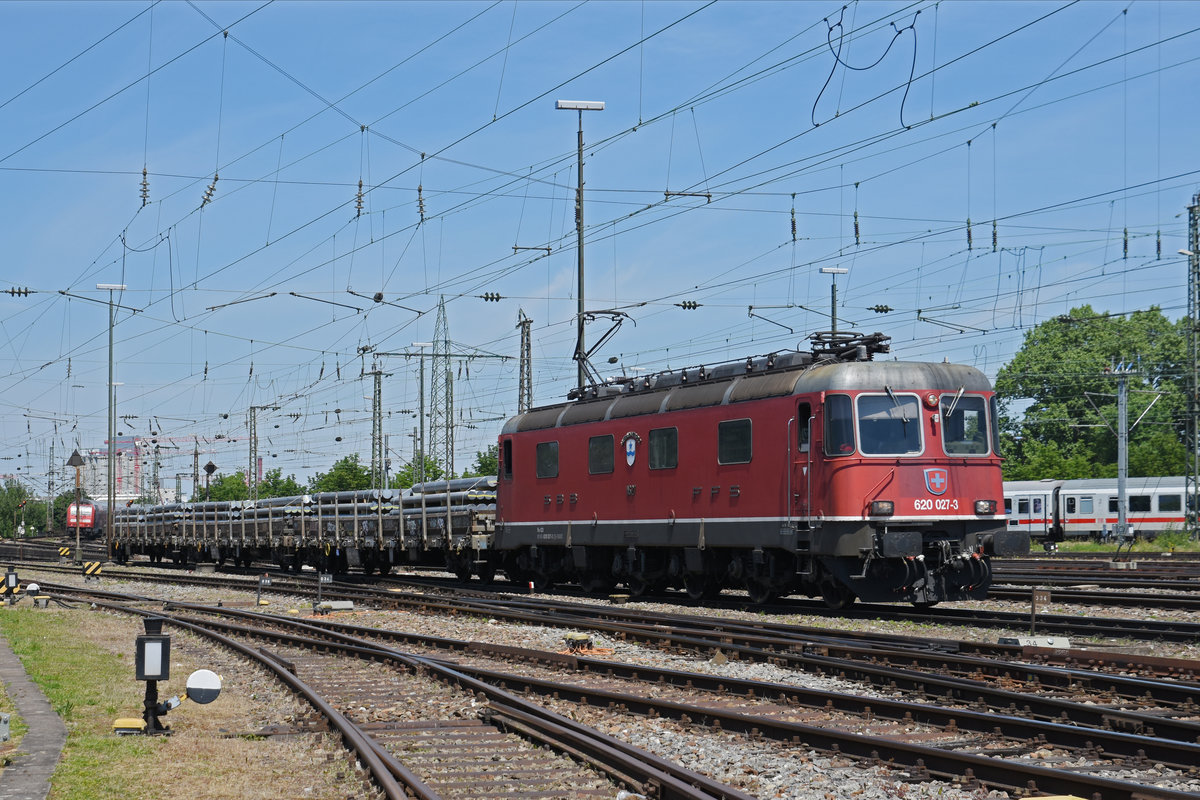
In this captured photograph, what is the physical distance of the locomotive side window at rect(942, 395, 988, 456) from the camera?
2008cm

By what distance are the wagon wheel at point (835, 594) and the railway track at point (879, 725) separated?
5716mm

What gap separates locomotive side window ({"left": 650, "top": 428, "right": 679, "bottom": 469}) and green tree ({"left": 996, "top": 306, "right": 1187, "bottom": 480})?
57889 millimetres

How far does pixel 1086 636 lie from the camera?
Result: 1639 cm

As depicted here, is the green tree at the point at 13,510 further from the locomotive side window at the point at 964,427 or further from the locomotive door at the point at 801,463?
the locomotive side window at the point at 964,427

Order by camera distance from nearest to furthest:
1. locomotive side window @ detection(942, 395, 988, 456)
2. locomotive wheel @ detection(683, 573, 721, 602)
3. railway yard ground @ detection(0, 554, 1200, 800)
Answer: railway yard ground @ detection(0, 554, 1200, 800)
locomotive side window @ detection(942, 395, 988, 456)
locomotive wheel @ detection(683, 573, 721, 602)

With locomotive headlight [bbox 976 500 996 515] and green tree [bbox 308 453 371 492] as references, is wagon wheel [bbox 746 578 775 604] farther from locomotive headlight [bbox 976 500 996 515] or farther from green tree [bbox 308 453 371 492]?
green tree [bbox 308 453 371 492]

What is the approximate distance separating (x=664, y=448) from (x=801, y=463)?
3879 millimetres

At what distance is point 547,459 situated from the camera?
2752cm

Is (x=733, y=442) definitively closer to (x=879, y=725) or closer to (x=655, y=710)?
(x=655, y=710)

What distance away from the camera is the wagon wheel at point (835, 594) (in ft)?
67.1

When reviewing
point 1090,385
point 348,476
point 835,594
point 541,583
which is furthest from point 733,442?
point 348,476

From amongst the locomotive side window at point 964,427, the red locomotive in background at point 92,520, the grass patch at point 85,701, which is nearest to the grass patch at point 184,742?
the grass patch at point 85,701

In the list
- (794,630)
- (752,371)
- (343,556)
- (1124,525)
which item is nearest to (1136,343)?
(1124,525)

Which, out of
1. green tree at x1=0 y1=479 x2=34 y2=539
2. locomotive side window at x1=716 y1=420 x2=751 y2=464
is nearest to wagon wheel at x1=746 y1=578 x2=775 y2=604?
locomotive side window at x1=716 y1=420 x2=751 y2=464
